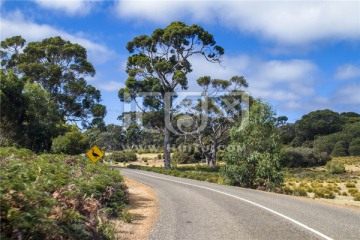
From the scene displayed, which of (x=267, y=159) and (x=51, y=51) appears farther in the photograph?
(x=51, y=51)

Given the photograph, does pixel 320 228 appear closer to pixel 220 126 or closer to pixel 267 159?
pixel 267 159

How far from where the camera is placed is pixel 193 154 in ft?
233

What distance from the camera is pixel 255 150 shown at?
26.7 meters

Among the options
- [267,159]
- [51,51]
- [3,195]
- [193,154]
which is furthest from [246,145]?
[193,154]

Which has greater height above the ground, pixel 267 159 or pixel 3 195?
pixel 267 159

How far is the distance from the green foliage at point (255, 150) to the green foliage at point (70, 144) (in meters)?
14.3

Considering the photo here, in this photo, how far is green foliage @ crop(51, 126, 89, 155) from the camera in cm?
3225

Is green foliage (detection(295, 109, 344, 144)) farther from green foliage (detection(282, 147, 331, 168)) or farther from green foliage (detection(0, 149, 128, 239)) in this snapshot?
green foliage (detection(0, 149, 128, 239))

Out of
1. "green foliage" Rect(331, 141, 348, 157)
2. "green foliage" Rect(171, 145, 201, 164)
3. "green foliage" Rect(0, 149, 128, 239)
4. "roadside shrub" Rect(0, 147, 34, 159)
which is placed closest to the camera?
"green foliage" Rect(0, 149, 128, 239)

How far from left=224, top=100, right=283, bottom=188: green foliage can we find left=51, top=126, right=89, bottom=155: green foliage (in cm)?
1427

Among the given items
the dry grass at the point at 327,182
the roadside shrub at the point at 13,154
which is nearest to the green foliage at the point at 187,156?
the dry grass at the point at 327,182

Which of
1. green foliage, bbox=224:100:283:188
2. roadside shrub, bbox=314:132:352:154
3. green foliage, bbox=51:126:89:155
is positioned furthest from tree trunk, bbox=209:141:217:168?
roadside shrub, bbox=314:132:352:154

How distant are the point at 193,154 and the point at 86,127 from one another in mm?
26988

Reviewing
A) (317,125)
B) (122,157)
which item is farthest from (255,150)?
(317,125)
